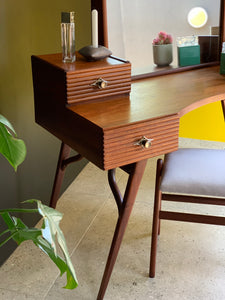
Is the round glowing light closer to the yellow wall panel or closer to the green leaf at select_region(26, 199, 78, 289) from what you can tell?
the yellow wall panel

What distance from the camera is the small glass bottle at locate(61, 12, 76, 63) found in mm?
1900

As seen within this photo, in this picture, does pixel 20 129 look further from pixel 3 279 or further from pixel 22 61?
pixel 3 279

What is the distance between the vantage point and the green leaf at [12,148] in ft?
3.85

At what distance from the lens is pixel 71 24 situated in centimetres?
191

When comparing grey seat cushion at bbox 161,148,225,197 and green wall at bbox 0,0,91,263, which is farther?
green wall at bbox 0,0,91,263

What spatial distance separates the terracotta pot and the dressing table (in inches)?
7.1

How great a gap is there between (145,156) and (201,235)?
881 millimetres

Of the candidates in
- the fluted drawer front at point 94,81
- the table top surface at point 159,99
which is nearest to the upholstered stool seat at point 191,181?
the table top surface at point 159,99

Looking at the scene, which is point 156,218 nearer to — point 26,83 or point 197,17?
point 26,83

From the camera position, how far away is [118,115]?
173 cm

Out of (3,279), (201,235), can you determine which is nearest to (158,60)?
(201,235)

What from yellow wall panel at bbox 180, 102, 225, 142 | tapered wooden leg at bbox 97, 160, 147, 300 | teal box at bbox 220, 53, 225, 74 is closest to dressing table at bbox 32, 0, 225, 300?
tapered wooden leg at bbox 97, 160, 147, 300

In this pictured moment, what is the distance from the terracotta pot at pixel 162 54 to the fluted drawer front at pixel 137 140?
74 cm

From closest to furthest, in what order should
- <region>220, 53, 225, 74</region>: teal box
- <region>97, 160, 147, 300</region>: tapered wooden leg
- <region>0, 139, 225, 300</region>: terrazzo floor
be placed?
<region>97, 160, 147, 300</region>: tapered wooden leg → <region>0, 139, 225, 300</region>: terrazzo floor → <region>220, 53, 225, 74</region>: teal box
